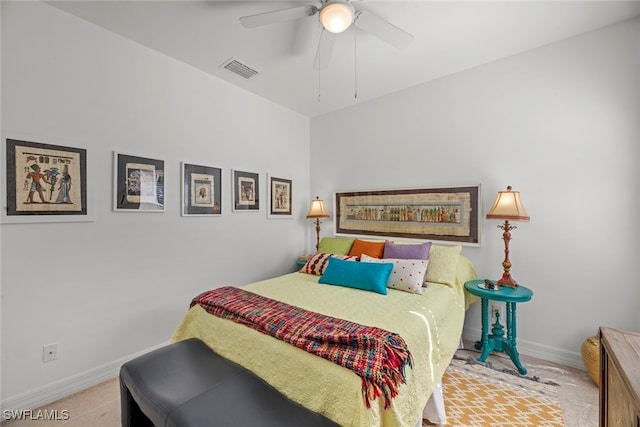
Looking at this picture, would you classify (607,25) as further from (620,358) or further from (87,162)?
(87,162)

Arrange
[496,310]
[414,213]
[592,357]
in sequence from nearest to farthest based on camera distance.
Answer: [592,357], [496,310], [414,213]

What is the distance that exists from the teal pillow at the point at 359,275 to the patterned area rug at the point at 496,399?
85cm

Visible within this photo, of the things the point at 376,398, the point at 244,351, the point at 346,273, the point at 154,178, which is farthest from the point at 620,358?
the point at 154,178

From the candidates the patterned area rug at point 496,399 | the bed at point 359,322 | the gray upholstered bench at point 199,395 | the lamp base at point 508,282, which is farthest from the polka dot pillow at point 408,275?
the gray upholstered bench at point 199,395

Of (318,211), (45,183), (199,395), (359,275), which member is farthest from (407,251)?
(45,183)

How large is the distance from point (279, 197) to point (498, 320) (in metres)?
2.73

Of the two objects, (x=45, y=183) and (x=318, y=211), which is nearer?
(x=45, y=183)

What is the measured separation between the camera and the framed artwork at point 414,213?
2852 millimetres

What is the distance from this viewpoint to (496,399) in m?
1.95

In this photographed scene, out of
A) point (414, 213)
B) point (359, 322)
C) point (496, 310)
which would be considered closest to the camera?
point (359, 322)

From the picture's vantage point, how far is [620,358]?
2.94ft

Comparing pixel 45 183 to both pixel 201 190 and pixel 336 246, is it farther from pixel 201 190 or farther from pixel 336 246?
pixel 336 246

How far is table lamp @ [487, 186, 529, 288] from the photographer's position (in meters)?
2.33

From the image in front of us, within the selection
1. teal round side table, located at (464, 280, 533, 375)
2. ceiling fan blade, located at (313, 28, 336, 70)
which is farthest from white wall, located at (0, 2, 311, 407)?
teal round side table, located at (464, 280, 533, 375)
